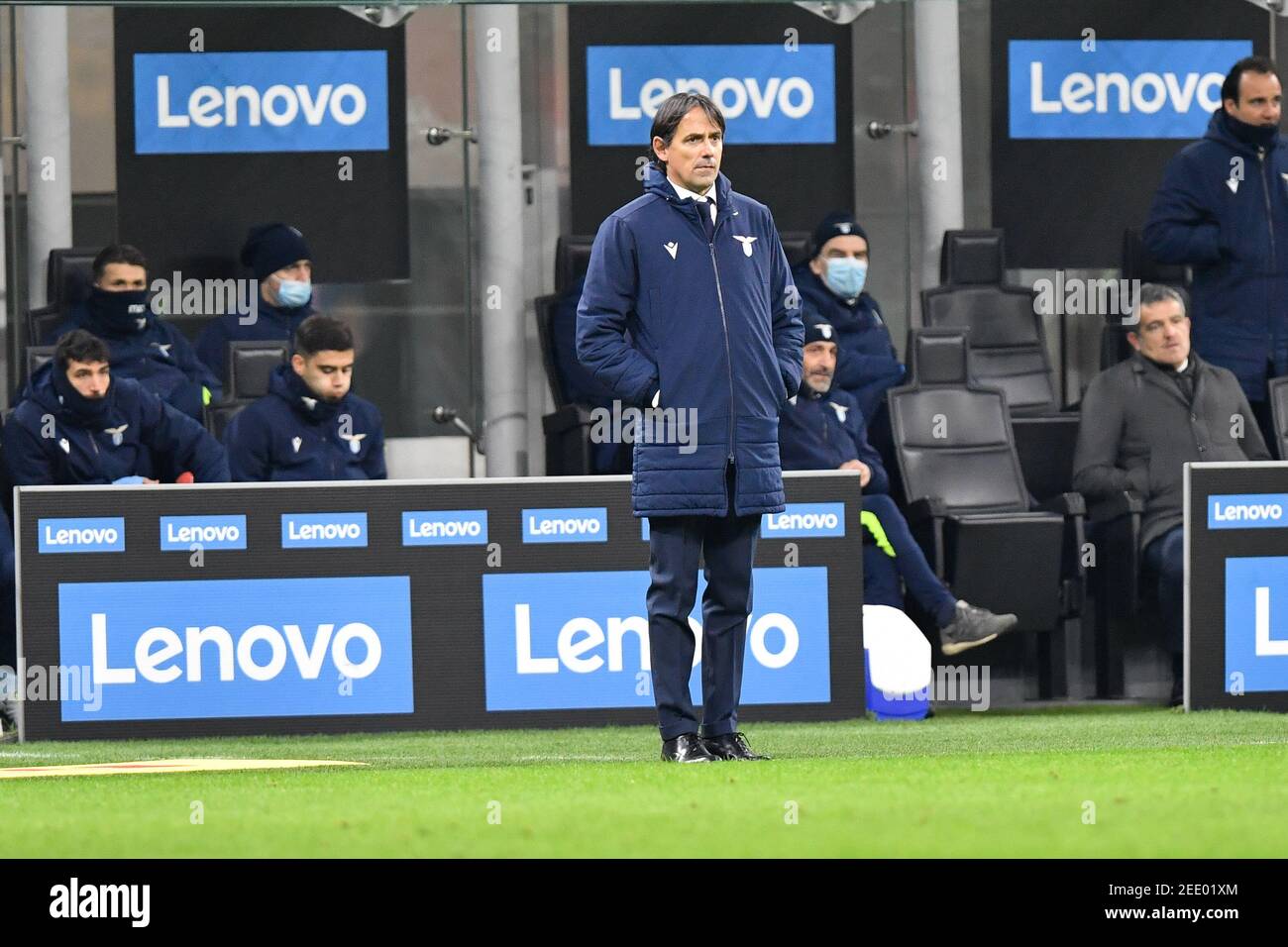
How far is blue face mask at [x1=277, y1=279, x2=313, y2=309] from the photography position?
1155 centimetres

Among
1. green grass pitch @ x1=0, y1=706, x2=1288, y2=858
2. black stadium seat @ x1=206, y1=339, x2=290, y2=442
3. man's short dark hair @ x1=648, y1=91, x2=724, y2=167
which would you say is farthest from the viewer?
black stadium seat @ x1=206, y1=339, x2=290, y2=442

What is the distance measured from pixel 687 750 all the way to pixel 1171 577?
391cm

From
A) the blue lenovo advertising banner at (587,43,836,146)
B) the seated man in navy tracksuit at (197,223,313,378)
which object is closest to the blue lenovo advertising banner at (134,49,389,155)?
the seated man in navy tracksuit at (197,223,313,378)

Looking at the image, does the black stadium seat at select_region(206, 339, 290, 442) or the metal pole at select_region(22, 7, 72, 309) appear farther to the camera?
the metal pole at select_region(22, 7, 72, 309)

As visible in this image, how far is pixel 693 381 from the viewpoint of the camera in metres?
6.81

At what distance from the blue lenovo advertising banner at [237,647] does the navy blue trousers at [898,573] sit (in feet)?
6.92

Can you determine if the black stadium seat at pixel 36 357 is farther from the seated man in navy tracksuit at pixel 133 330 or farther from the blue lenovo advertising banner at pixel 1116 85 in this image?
the blue lenovo advertising banner at pixel 1116 85

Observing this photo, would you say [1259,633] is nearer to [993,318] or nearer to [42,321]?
[993,318]

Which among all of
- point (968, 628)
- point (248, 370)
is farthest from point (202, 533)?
point (968, 628)

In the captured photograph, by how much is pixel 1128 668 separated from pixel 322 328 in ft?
12.5

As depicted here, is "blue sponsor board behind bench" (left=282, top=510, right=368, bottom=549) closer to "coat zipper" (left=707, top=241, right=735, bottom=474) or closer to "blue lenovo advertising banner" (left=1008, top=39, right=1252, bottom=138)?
"coat zipper" (left=707, top=241, right=735, bottom=474)

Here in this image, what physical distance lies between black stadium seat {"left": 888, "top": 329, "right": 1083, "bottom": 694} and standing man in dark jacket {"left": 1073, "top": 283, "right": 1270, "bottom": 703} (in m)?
0.24

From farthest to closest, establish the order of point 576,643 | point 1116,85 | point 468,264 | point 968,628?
point 1116,85 → point 468,264 → point 968,628 → point 576,643
